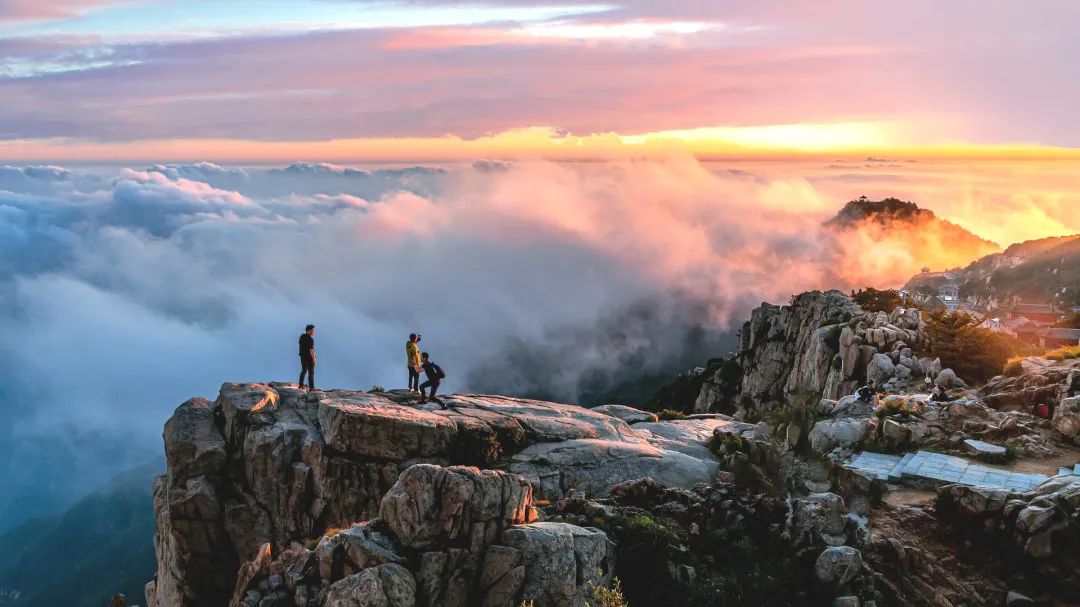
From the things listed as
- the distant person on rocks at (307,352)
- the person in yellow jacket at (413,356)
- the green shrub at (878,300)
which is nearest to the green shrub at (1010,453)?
the person in yellow jacket at (413,356)

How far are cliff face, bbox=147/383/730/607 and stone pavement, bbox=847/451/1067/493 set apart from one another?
19.0 feet

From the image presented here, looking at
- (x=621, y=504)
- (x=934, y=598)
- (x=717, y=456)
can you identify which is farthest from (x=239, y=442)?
(x=934, y=598)

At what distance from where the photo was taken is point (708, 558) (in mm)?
19938

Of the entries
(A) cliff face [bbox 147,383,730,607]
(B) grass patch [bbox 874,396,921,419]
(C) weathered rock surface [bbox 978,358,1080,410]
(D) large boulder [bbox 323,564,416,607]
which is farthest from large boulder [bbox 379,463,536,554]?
(C) weathered rock surface [bbox 978,358,1080,410]

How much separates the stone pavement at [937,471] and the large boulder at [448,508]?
1309cm

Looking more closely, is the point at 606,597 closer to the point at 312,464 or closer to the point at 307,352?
the point at 312,464

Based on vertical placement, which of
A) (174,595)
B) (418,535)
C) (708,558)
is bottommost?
(174,595)

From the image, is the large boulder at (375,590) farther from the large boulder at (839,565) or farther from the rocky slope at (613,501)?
the large boulder at (839,565)

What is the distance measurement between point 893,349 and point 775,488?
19.9 m

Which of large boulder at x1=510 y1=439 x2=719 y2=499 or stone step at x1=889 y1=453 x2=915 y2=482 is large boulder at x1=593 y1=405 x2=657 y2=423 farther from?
stone step at x1=889 y1=453 x2=915 y2=482

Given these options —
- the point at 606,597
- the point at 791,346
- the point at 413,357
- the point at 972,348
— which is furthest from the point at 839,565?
the point at 791,346

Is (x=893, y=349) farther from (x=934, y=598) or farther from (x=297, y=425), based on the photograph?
(x=297, y=425)

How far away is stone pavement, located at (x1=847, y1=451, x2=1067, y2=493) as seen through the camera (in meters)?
23.5

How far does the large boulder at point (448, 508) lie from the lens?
1792 cm
